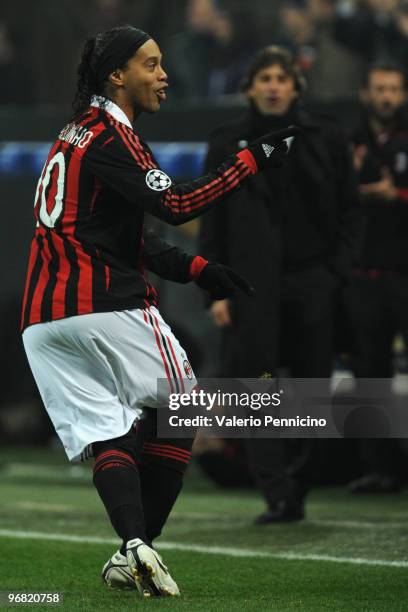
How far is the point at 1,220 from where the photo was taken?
42.9 feet

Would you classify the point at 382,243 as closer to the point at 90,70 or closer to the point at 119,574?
the point at 90,70

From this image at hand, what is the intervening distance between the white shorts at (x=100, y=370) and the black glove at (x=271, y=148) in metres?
0.65

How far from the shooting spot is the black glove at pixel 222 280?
5.61 m

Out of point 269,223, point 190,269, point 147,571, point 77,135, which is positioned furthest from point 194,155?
point 147,571

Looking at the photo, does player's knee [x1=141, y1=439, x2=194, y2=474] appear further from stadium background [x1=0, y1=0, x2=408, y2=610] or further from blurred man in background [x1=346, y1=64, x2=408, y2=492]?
blurred man in background [x1=346, y1=64, x2=408, y2=492]

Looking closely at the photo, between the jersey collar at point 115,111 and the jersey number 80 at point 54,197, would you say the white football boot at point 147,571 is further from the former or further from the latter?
the jersey collar at point 115,111

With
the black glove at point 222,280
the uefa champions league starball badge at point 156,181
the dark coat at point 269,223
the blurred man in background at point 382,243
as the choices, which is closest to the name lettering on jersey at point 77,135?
the uefa champions league starball badge at point 156,181

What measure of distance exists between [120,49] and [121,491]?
152 cm

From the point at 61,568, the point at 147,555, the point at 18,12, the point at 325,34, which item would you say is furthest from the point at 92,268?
the point at 18,12

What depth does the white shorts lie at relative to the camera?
5.32 meters

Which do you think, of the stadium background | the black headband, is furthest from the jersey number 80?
the stadium background

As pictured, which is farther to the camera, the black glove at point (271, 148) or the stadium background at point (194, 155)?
the stadium background at point (194, 155)

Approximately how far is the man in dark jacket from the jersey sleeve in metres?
2.65

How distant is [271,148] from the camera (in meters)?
5.35
